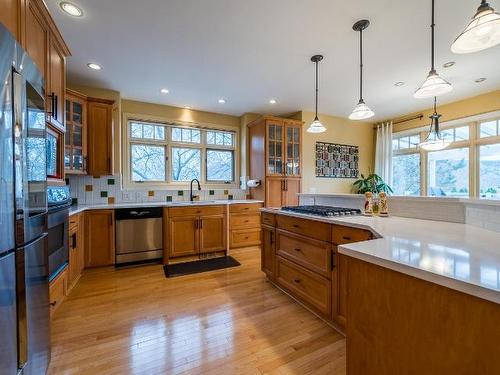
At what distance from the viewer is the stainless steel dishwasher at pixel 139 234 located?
310 cm

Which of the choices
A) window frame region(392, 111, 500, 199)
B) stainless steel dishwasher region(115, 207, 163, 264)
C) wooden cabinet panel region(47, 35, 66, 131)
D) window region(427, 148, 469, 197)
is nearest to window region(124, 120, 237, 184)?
stainless steel dishwasher region(115, 207, 163, 264)

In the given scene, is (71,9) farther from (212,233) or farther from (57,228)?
(212,233)

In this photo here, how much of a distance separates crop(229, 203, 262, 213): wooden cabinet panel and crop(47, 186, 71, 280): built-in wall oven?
2.27 meters

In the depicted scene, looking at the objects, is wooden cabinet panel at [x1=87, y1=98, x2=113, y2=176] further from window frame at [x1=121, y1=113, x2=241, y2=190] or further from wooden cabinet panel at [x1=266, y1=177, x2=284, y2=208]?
wooden cabinet panel at [x1=266, y1=177, x2=284, y2=208]

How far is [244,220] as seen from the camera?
396 centimetres

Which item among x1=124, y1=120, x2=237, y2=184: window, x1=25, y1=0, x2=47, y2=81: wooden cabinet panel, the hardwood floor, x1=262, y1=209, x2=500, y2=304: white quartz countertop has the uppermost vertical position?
x1=25, y1=0, x2=47, y2=81: wooden cabinet panel

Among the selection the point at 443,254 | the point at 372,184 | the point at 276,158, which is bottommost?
the point at 443,254

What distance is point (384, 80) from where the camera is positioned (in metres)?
3.22

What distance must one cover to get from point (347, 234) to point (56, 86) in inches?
111

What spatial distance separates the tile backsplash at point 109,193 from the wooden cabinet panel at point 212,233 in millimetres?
833

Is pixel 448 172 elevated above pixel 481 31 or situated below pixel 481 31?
below

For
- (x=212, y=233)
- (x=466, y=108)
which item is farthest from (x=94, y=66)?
(x=466, y=108)

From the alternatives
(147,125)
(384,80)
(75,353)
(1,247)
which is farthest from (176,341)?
(384,80)

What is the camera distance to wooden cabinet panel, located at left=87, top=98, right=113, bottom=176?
3096 millimetres
